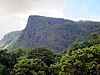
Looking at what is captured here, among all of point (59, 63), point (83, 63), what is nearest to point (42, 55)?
point (59, 63)

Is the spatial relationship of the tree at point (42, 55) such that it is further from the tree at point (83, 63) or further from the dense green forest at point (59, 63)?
the tree at point (83, 63)

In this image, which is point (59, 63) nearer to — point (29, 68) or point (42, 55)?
point (29, 68)

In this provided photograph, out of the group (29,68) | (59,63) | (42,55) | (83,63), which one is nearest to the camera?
(83,63)

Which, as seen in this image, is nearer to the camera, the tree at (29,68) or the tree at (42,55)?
the tree at (29,68)

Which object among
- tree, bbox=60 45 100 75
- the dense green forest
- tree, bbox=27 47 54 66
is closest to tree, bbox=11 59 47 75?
the dense green forest

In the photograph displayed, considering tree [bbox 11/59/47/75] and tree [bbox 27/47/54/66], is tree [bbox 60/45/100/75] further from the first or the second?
tree [bbox 27/47/54/66]

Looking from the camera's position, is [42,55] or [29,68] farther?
[42,55]

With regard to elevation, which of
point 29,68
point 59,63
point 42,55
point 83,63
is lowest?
point 29,68

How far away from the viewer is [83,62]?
41406mm

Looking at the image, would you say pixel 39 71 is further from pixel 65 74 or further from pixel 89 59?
pixel 89 59

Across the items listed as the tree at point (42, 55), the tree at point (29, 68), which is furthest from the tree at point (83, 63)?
the tree at point (42, 55)

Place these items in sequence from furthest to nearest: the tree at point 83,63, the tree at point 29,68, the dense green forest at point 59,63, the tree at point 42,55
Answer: the tree at point 42,55
the tree at point 29,68
the dense green forest at point 59,63
the tree at point 83,63

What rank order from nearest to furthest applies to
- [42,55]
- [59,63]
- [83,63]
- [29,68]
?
[83,63] → [29,68] → [59,63] → [42,55]

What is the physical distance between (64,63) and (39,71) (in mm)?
11163
